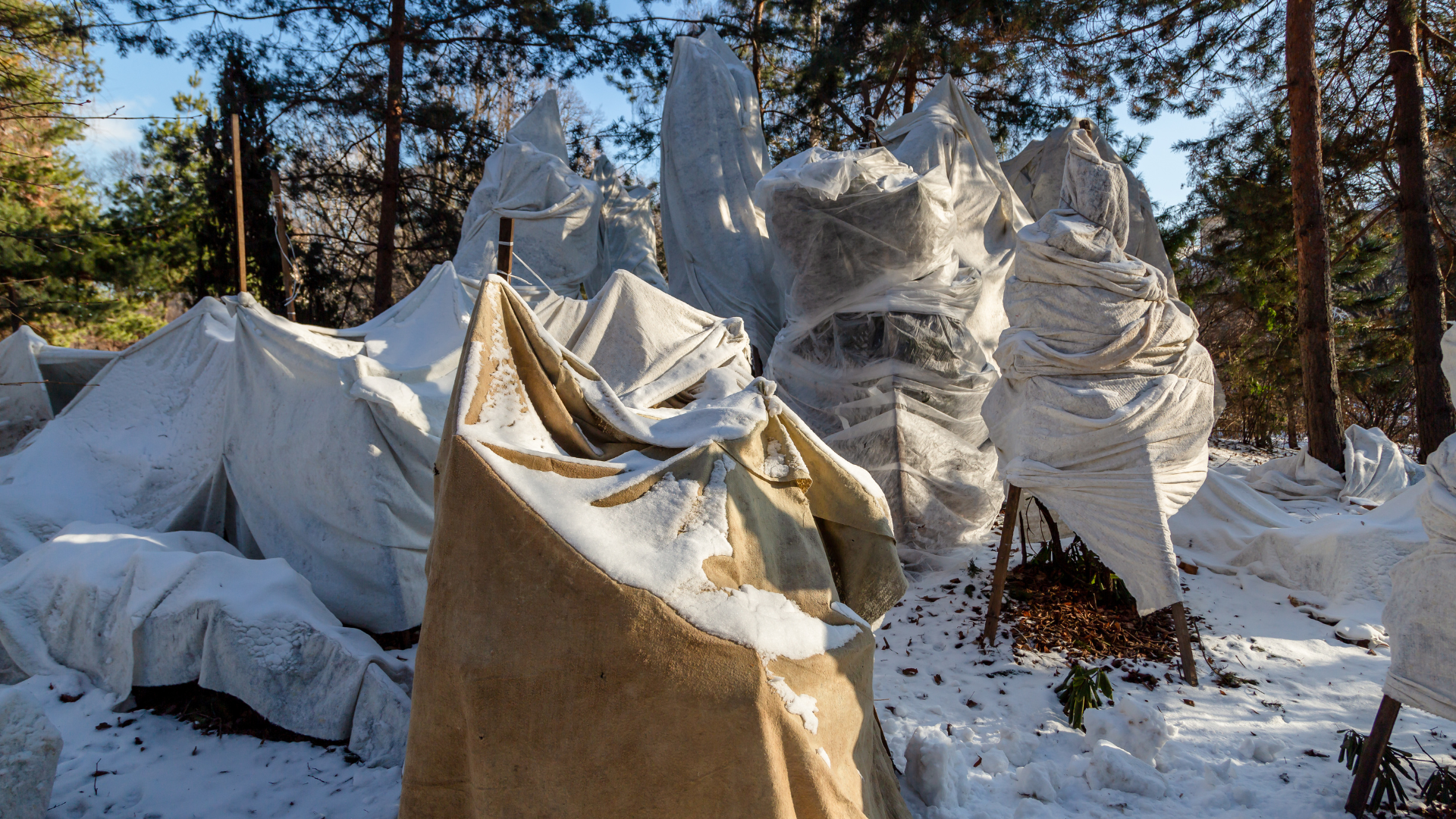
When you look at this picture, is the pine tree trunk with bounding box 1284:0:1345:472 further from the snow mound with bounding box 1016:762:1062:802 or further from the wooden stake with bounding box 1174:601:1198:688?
the snow mound with bounding box 1016:762:1062:802

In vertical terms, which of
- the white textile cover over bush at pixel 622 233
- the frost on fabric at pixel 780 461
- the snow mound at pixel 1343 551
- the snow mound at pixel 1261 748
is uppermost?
the white textile cover over bush at pixel 622 233

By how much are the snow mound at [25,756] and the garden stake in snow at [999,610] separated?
138 inches

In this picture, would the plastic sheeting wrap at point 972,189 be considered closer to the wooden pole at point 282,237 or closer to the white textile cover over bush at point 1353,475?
the white textile cover over bush at point 1353,475

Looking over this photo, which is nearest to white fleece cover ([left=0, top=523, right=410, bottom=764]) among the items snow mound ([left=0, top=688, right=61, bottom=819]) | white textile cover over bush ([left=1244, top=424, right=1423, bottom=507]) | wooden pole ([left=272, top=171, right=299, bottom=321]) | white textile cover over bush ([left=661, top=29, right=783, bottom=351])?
snow mound ([left=0, top=688, right=61, bottom=819])

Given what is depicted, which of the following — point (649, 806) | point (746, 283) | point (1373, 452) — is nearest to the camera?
point (649, 806)

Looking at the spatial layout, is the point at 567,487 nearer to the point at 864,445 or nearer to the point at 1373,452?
the point at 864,445

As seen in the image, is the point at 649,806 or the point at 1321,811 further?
the point at 1321,811

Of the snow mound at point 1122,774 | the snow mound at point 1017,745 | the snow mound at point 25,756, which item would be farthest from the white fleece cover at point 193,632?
the snow mound at point 1122,774

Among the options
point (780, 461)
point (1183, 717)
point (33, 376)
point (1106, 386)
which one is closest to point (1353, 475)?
point (1106, 386)

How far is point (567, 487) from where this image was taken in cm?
176

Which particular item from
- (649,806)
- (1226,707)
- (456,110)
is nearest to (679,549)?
(649,806)

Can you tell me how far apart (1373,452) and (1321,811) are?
5374 mm

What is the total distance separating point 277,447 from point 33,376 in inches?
143

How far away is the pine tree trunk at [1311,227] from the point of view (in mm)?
6695
